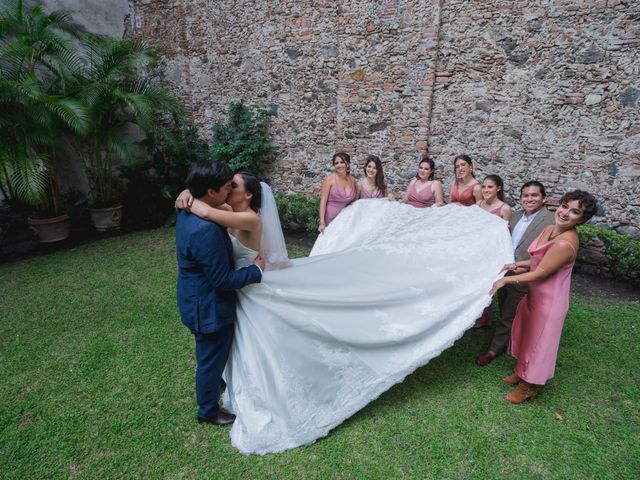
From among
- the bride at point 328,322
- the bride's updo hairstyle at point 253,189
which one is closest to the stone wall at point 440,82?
the bride at point 328,322

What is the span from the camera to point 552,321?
3.00m

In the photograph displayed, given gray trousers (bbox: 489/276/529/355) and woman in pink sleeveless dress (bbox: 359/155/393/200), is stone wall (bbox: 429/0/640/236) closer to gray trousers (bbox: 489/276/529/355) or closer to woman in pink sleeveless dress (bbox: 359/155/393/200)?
woman in pink sleeveless dress (bbox: 359/155/393/200)

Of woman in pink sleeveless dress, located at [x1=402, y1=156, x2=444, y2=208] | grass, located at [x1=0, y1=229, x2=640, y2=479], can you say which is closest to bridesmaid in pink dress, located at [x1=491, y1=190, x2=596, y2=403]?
grass, located at [x1=0, y1=229, x2=640, y2=479]

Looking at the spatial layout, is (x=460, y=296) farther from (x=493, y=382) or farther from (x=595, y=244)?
(x=595, y=244)

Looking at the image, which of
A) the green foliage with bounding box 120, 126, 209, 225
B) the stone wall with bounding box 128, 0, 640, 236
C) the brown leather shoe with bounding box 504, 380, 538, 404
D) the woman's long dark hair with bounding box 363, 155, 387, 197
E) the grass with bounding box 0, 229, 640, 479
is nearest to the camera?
the grass with bounding box 0, 229, 640, 479

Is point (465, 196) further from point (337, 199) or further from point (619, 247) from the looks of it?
point (619, 247)

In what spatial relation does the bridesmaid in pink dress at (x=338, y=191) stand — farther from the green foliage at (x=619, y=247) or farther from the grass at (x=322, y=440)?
the green foliage at (x=619, y=247)

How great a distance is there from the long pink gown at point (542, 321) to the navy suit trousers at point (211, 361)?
2.32 metres

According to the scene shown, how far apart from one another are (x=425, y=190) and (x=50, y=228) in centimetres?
650

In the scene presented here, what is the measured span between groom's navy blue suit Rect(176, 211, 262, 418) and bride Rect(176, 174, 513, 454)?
11 cm

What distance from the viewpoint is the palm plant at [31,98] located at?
18.9 ft

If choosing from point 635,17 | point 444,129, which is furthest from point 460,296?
point 635,17

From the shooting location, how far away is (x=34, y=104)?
5.92 meters

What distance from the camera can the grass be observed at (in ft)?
8.86
